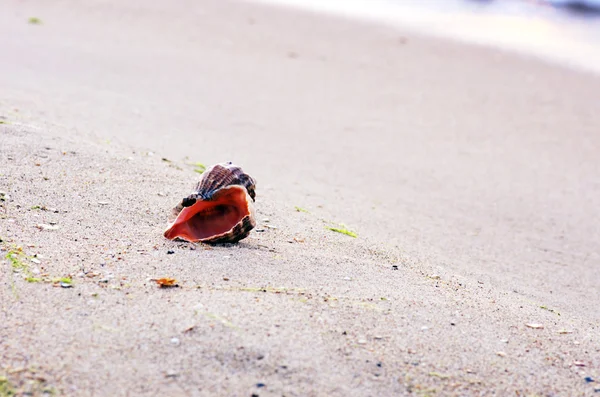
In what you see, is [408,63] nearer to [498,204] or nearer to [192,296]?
[498,204]

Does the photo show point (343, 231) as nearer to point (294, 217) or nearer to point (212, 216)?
point (294, 217)

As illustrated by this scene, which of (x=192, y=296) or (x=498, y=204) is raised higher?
(x=192, y=296)

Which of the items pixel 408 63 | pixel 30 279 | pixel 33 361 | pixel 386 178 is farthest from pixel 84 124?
pixel 408 63

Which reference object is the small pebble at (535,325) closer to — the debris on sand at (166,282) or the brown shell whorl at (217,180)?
the brown shell whorl at (217,180)

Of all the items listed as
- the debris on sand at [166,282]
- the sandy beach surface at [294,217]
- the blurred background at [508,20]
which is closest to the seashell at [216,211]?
the sandy beach surface at [294,217]

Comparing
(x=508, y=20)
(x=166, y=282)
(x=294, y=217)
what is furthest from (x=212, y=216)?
(x=508, y=20)

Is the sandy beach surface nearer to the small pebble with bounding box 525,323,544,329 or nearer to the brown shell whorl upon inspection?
the small pebble with bounding box 525,323,544,329
